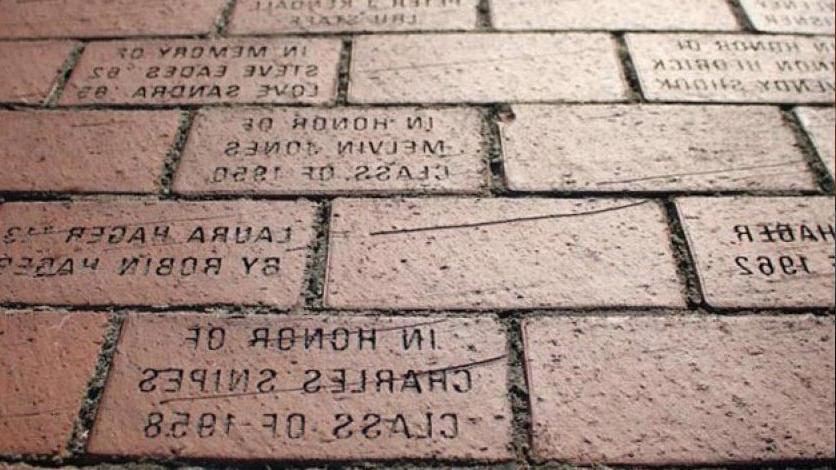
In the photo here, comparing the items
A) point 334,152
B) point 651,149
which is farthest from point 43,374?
point 651,149

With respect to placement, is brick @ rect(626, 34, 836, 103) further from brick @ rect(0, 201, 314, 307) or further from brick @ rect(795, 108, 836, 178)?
brick @ rect(0, 201, 314, 307)

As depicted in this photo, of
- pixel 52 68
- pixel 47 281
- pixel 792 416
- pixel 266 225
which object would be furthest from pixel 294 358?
pixel 52 68

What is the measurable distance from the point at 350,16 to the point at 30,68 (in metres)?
0.74

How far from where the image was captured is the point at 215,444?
103cm

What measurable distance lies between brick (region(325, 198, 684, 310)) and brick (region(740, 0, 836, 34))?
707 millimetres

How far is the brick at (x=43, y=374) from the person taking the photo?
3.46 feet

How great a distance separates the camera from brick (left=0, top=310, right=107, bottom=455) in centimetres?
106

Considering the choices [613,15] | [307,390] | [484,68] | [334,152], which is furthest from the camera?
[613,15]

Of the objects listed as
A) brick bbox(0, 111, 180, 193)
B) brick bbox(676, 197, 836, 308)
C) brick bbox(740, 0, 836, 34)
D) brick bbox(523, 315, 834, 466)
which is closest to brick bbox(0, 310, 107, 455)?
brick bbox(0, 111, 180, 193)

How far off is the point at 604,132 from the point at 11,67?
1.34 meters

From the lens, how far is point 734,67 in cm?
157

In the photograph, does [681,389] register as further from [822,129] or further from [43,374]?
[43,374]

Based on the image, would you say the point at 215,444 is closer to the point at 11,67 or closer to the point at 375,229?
the point at 375,229

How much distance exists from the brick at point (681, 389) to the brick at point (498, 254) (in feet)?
0.22
